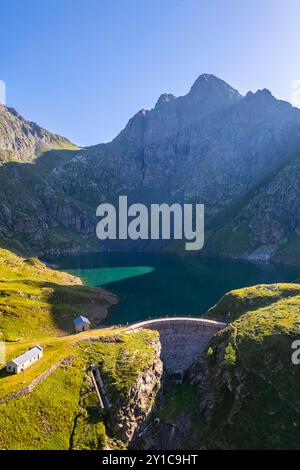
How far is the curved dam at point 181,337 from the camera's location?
82.2 metres

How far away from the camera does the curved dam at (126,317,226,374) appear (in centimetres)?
8225

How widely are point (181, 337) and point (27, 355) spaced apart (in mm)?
36903

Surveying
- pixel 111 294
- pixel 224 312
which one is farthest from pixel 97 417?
pixel 111 294

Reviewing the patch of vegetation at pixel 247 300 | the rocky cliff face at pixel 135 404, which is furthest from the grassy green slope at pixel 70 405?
the patch of vegetation at pixel 247 300

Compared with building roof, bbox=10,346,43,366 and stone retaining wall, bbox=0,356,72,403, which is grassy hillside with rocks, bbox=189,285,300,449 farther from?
building roof, bbox=10,346,43,366

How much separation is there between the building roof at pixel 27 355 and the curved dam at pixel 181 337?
22430mm

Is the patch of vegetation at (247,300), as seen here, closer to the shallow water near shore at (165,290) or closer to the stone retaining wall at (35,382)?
the shallow water near shore at (165,290)

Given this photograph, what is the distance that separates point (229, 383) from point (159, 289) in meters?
95.3

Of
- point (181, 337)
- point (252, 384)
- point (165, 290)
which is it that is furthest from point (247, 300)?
point (165, 290)

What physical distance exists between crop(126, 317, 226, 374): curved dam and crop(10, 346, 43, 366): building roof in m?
22.4

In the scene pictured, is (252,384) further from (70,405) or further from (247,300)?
(247,300)

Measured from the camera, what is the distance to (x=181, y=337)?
8569cm
